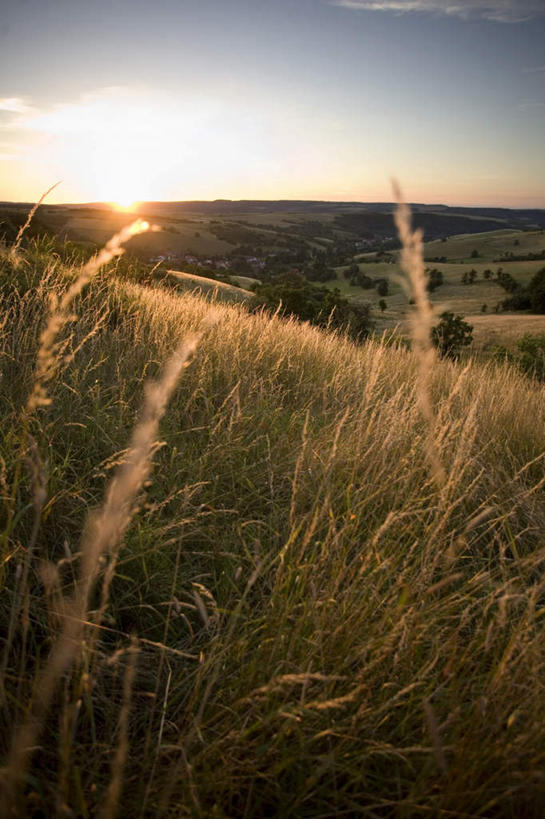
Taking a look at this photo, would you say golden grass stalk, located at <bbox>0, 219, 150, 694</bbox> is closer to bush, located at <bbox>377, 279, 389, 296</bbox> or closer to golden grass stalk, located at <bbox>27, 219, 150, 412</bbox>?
golden grass stalk, located at <bbox>27, 219, 150, 412</bbox>

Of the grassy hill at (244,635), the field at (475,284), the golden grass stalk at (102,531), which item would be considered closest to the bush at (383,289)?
the field at (475,284)

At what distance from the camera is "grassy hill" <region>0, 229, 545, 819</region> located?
41.1 inches

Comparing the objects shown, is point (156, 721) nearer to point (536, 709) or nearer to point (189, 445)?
point (536, 709)

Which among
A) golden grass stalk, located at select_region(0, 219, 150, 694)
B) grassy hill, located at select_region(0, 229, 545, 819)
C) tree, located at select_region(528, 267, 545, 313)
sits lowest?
grassy hill, located at select_region(0, 229, 545, 819)

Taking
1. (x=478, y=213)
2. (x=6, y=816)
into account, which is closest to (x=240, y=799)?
(x=6, y=816)

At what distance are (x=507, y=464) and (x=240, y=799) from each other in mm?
3065

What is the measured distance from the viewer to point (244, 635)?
4.20 feet

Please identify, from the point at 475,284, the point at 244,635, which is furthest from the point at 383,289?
the point at 244,635

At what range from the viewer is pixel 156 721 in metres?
1.34

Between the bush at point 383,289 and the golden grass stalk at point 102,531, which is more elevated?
the bush at point 383,289

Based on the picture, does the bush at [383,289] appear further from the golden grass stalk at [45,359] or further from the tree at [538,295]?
the golden grass stalk at [45,359]

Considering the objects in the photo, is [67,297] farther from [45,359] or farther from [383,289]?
[383,289]

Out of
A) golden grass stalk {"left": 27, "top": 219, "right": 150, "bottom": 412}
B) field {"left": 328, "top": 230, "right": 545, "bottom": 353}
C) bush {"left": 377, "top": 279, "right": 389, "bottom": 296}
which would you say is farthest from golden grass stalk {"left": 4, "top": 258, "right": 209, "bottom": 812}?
bush {"left": 377, "top": 279, "right": 389, "bottom": 296}

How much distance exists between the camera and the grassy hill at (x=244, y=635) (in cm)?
104
